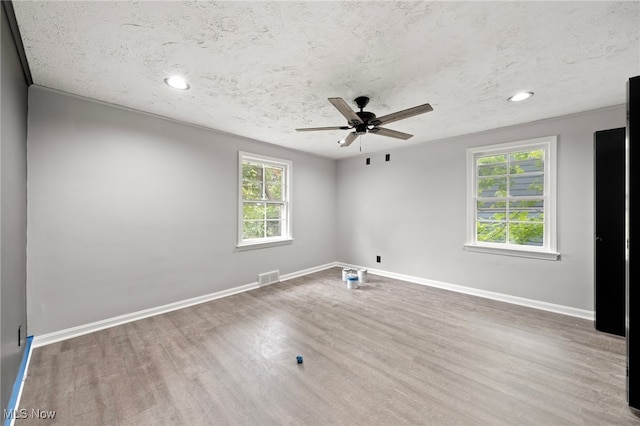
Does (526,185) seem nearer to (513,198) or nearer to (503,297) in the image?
(513,198)

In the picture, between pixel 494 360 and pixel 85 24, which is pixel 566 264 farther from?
pixel 85 24

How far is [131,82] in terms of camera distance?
2.25 m

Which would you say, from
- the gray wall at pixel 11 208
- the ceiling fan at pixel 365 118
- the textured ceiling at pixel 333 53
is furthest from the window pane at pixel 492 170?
the gray wall at pixel 11 208

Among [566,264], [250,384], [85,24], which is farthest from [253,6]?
[566,264]

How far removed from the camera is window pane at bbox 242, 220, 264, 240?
162 inches

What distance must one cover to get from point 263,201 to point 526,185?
4054 millimetres

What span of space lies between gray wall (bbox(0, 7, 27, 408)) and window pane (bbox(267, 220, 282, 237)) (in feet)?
9.47

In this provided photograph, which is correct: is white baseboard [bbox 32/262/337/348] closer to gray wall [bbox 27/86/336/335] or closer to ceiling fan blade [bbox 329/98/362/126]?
gray wall [bbox 27/86/336/335]

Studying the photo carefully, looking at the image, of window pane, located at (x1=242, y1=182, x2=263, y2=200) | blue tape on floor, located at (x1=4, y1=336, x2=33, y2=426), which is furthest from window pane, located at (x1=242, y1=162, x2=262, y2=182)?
blue tape on floor, located at (x1=4, y1=336, x2=33, y2=426)

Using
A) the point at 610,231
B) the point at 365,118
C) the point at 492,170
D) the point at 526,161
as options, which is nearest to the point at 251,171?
the point at 365,118

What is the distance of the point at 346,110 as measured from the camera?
2.09m

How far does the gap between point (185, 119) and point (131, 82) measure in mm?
930

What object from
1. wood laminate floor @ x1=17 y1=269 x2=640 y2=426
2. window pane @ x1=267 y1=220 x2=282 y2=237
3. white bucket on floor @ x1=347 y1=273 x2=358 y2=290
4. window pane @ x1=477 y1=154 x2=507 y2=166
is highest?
window pane @ x1=477 y1=154 x2=507 y2=166

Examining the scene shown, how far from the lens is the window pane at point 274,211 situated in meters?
4.47
